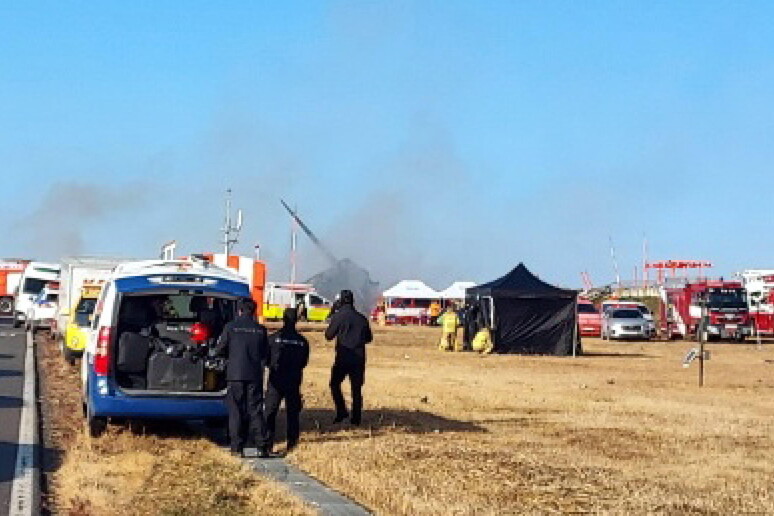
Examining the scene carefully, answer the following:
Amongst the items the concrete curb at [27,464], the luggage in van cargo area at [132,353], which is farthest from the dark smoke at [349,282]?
the luggage in van cargo area at [132,353]

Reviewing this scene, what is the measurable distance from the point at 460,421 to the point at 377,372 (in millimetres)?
10651

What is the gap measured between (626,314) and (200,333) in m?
40.2

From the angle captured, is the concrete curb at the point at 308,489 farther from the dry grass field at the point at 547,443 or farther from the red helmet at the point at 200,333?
the red helmet at the point at 200,333

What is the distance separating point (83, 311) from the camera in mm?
28250

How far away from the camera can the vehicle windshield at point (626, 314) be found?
179 ft

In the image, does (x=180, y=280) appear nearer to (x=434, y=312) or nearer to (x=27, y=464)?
(x=27, y=464)

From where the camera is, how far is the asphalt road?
1250 cm

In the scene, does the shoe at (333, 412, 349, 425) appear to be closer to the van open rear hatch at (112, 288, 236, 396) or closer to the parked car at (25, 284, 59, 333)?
the van open rear hatch at (112, 288, 236, 396)

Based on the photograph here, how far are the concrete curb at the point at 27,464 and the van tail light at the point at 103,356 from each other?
111 centimetres

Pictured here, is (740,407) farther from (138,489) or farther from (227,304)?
(138,489)

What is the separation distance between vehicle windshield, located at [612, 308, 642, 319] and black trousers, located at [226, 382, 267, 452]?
135 feet

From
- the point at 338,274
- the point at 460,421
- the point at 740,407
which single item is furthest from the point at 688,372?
the point at 338,274

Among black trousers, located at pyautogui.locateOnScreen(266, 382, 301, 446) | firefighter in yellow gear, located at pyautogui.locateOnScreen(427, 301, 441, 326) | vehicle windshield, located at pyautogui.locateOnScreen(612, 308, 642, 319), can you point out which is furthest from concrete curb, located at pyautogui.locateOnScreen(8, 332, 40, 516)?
firefighter in yellow gear, located at pyautogui.locateOnScreen(427, 301, 441, 326)

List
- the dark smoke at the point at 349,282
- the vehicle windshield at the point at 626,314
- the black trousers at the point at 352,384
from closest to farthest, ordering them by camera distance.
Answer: the black trousers at the point at 352,384 < the vehicle windshield at the point at 626,314 < the dark smoke at the point at 349,282
